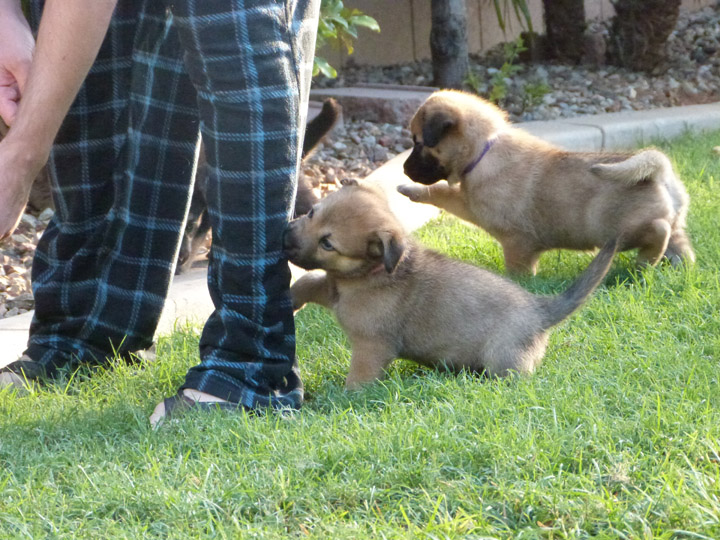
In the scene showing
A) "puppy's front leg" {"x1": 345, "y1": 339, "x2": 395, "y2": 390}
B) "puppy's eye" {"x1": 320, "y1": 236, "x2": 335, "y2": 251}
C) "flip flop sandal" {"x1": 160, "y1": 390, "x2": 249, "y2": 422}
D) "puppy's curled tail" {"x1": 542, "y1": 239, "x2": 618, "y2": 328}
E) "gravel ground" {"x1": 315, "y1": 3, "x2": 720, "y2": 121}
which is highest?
"puppy's eye" {"x1": 320, "y1": 236, "x2": 335, "y2": 251}

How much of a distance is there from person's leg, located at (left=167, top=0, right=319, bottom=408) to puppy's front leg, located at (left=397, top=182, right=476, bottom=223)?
68.7 inches

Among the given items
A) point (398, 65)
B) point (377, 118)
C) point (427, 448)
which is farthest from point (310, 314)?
point (398, 65)

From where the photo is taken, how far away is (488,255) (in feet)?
15.7

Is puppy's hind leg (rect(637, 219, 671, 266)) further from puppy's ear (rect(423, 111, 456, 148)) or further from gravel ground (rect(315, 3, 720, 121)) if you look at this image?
gravel ground (rect(315, 3, 720, 121))

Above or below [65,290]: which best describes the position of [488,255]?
below

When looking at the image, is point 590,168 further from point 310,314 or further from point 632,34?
point 632,34

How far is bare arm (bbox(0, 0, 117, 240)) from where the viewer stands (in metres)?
2.47

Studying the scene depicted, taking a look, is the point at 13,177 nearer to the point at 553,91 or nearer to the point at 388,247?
the point at 388,247

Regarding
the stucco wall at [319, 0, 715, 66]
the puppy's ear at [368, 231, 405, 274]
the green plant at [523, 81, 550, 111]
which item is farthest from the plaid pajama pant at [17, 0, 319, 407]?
the stucco wall at [319, 0, 715, 66]

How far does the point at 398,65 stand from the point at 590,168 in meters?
5.77

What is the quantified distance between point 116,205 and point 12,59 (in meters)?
0.67

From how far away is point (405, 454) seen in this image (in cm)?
238

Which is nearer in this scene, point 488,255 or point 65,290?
point 65,290

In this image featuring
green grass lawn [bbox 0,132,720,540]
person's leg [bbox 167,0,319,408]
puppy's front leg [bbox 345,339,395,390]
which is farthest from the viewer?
puppy's front leg [bbox 345,339,395,390]
